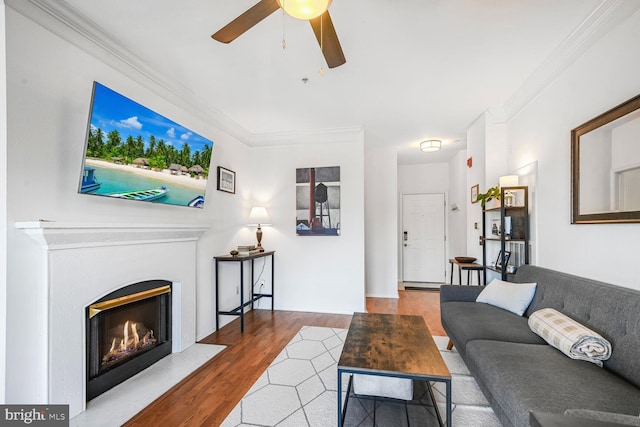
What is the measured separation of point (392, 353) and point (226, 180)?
2.74 m

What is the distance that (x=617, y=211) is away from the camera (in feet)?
5.72

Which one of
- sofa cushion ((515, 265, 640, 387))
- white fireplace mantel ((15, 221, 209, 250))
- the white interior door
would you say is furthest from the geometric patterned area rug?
the white interior door

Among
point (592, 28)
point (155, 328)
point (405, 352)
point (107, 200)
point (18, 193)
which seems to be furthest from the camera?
point (155, 328)

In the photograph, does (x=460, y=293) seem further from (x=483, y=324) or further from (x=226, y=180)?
(x=226, y=180)

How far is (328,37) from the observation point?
1.50 meters

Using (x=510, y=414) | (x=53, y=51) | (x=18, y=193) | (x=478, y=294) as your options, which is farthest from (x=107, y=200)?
(x=478, y=294)

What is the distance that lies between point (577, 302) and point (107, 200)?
3.22 m

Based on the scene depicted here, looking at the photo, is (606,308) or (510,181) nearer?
(606,308)

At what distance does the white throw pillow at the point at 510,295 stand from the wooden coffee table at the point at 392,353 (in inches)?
29.9

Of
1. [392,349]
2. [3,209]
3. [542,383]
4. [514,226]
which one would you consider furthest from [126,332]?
[514,226]

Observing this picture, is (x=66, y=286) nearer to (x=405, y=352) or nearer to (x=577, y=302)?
(x=405, y=352)

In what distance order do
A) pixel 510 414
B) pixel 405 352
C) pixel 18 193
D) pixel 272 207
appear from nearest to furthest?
pixel 510 414, pixel 18 193, pixel 405 352, pixel 272 207

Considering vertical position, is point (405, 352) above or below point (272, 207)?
below

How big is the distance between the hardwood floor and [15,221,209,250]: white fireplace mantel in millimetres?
1136
